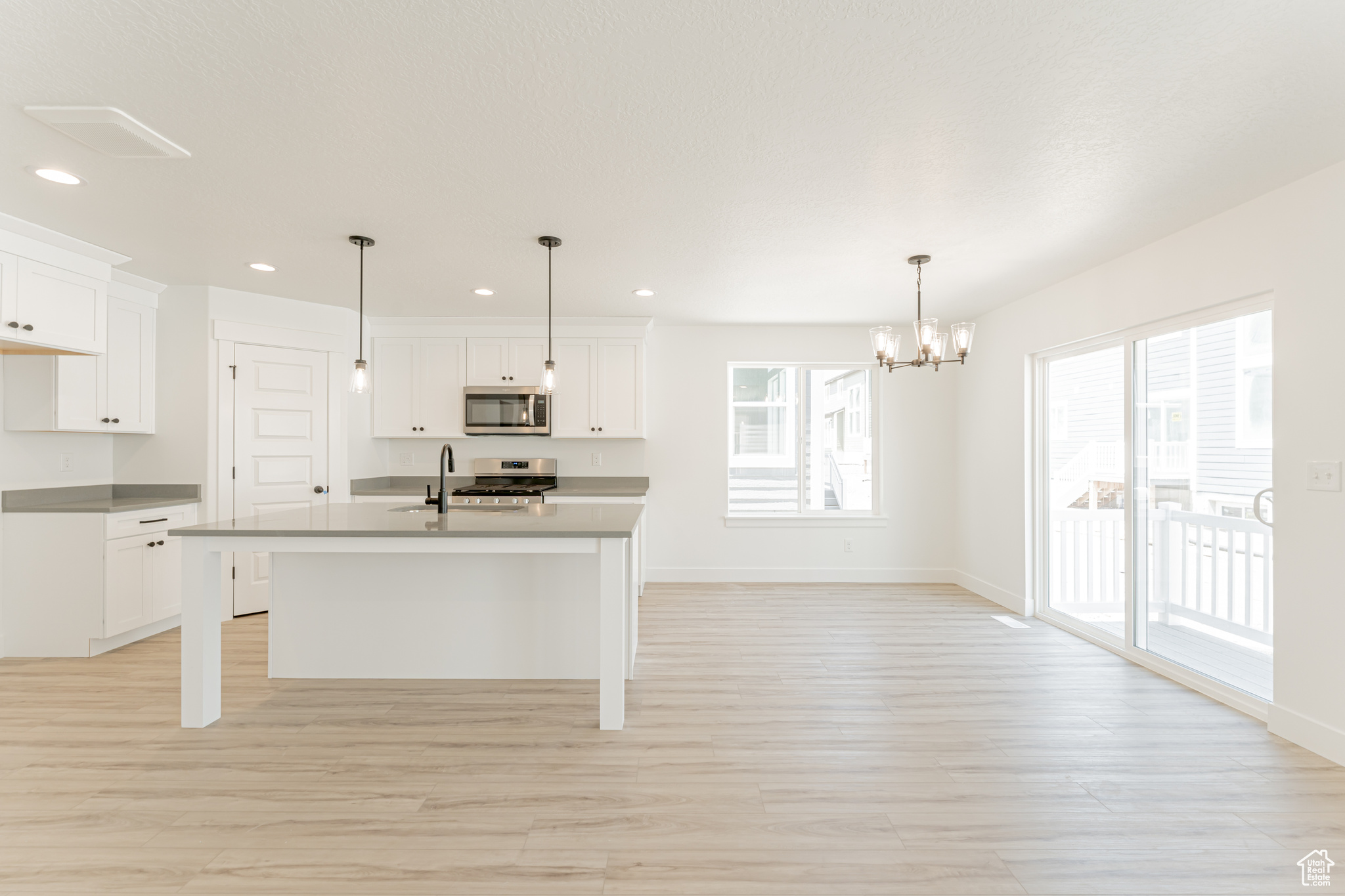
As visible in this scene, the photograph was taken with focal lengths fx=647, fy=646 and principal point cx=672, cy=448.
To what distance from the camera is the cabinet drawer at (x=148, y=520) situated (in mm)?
3758

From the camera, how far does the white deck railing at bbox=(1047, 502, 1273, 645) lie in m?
3.01

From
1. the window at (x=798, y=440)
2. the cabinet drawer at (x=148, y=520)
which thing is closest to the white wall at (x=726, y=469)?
the window at (x=798, y=440)

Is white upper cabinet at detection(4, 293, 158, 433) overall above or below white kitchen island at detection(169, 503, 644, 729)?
above

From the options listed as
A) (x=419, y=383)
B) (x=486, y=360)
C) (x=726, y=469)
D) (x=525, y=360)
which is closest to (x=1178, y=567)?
(x=726, y=469)

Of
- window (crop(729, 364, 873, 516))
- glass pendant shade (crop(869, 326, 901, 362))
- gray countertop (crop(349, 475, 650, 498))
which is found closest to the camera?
glass pendant shade (crop(869, 326, 901, 362))

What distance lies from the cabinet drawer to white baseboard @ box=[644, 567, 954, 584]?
3378 millimetres

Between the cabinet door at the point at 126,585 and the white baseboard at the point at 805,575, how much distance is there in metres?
3.49

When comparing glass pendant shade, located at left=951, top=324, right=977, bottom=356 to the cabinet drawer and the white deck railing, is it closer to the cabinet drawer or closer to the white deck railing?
the white deck railing

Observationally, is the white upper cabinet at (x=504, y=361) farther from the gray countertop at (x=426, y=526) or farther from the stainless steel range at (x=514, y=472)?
the gray countertop at (x=426, y=526)

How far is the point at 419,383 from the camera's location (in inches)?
212

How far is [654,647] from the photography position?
12.5 ft

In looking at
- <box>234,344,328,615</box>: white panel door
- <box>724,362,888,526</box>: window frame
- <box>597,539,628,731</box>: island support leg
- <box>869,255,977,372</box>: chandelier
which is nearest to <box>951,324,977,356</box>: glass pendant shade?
<box>869,255,977,372</box>: chandelier

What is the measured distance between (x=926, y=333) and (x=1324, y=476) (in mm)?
1671

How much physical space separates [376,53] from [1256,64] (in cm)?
246
